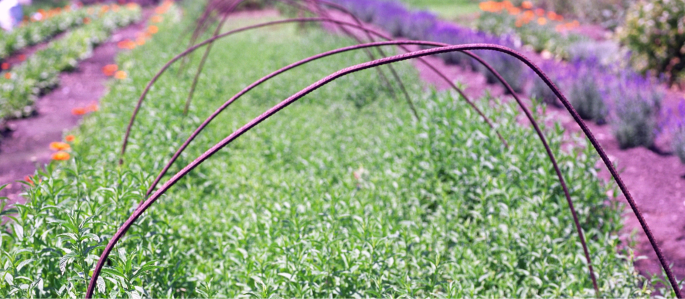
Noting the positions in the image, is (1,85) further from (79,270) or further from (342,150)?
(79,270)

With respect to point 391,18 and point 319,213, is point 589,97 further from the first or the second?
point 391,18

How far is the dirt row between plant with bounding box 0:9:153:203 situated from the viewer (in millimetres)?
4812

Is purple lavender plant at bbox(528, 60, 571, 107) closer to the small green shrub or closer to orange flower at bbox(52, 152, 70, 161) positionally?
the small green shrub

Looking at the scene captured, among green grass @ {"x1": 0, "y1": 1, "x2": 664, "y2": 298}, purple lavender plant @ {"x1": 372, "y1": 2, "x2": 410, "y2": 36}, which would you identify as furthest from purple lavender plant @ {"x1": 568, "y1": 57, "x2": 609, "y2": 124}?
purple lavender plant @ {"x1": 372, "y1": 2, "x2": 410, "y2": 36}

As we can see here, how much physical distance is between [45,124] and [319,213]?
18.9 feet

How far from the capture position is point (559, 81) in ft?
18.7

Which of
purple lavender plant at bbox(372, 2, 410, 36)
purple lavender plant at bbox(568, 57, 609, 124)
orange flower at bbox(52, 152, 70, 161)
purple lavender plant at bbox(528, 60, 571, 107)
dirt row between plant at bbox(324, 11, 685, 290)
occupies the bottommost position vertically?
dirt row between plant at bbox(324, 11, 685, 290)

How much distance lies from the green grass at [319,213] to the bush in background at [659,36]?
343cm

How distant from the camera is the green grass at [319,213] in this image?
2.12 metres

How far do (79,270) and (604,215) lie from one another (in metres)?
3.34

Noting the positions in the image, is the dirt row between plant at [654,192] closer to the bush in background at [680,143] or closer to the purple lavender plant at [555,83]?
the bush in background at [680,143]

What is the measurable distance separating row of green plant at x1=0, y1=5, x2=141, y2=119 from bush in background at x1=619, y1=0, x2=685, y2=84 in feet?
29.5

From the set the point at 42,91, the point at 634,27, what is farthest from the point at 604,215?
the point at 42,91

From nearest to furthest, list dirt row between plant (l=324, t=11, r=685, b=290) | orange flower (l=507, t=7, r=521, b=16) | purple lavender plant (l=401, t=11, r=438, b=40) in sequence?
dirt row between plant (l=324, t=11, r=685, b=290) < purple lavender plant (l=401, t=11, r=438, b=40) < orange flower (l=507, t=7, r=521, b=16)
